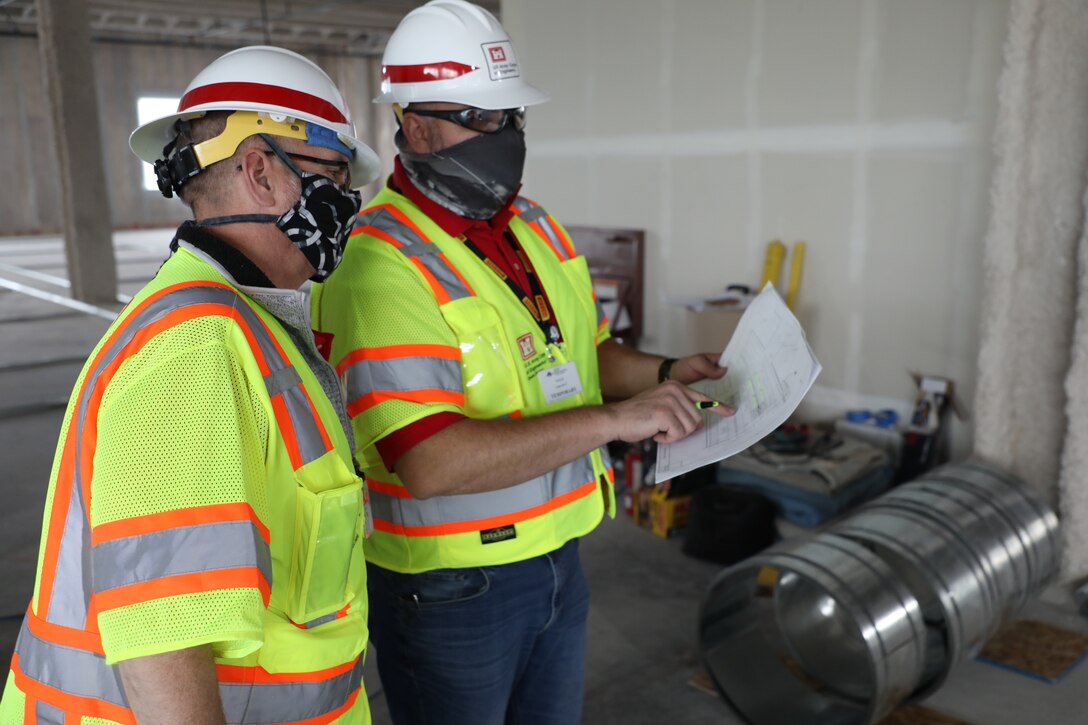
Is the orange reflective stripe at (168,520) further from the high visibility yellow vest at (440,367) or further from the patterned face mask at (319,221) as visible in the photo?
the high visibility yellow vest at (440,367)

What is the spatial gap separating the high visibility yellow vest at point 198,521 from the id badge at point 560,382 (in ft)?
1.93

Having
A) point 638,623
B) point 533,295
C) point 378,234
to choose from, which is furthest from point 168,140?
point 638,623

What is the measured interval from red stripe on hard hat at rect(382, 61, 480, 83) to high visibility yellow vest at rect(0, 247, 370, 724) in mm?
749

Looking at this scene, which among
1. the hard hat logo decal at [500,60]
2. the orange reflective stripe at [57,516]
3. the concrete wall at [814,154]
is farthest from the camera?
the concrete wall at [814,154]

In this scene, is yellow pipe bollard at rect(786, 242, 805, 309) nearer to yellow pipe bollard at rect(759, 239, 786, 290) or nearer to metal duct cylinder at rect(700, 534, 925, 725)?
yellow pipe bollard at rect(759, 239, 786, 290)

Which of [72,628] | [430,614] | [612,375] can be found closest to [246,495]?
[72,628]

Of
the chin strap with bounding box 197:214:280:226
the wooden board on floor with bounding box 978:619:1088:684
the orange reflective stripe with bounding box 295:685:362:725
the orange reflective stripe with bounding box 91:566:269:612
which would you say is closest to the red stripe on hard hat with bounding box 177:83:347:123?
the chin strap with bounding box 197:214:280:226

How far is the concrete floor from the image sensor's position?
2.99 m

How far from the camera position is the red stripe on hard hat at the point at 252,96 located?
1.20m

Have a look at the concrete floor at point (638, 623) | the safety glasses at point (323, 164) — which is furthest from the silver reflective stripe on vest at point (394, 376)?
the concrete floor at point (638, 623)

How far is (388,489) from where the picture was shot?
5.72ft

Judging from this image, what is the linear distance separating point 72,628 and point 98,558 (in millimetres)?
190

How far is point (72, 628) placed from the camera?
1083 millimetres

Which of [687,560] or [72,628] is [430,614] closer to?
[72,628]
